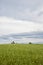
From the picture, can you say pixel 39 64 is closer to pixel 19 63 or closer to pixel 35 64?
pixel 35 64

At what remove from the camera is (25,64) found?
12547mm

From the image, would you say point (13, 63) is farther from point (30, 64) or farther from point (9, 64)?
point (30, 64)

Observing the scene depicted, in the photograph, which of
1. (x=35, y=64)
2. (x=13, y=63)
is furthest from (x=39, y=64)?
(x=13, y=63)

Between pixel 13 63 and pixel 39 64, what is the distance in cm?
210

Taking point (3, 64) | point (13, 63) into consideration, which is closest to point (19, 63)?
point (13, 63)

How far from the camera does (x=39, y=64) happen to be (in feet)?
41.4

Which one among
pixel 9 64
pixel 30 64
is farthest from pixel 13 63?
pixel 30 64

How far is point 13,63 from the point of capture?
1288 centimetres

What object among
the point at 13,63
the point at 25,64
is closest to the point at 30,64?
the point at 25,64

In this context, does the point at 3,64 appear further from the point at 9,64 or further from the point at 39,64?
the point at 39,64

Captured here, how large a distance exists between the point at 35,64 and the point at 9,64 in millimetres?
2081

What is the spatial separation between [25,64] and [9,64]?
4.19 feet

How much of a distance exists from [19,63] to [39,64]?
160cm

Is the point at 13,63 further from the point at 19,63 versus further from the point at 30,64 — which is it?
the point at 30,64
